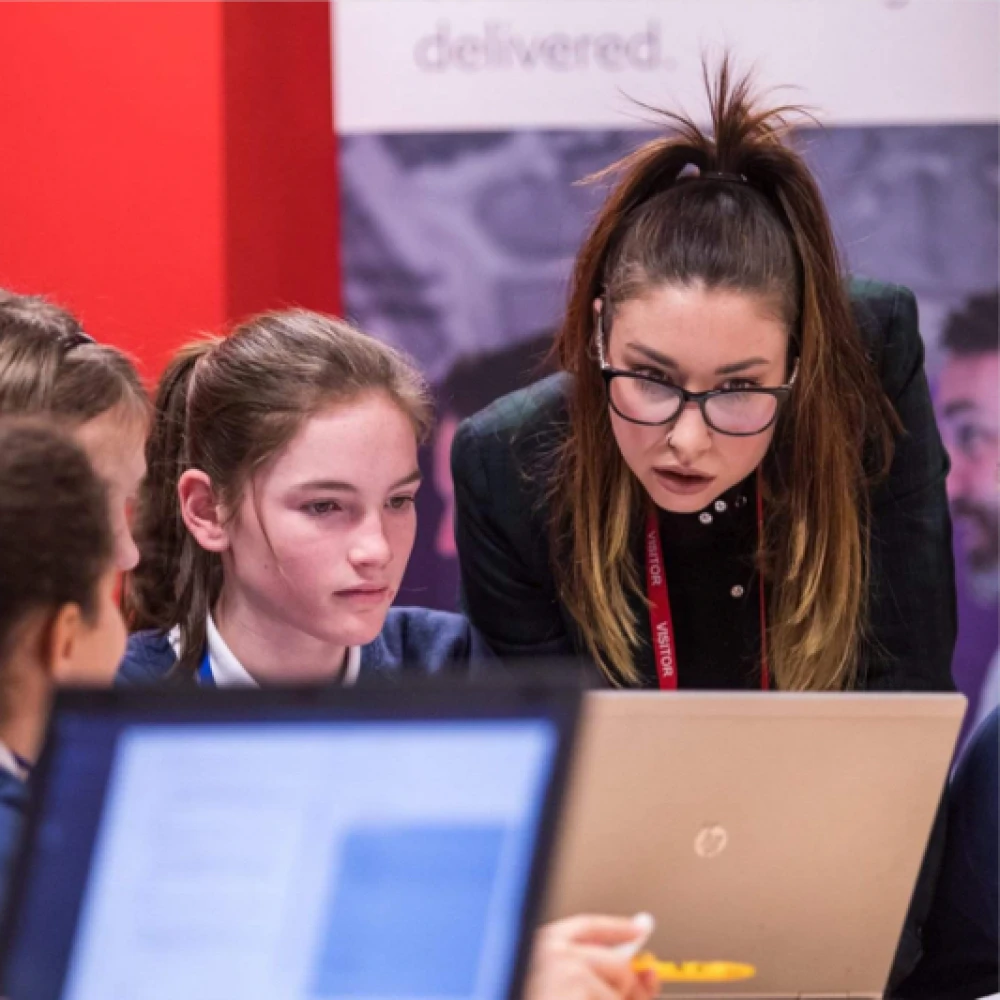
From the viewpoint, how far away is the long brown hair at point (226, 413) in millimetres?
2043

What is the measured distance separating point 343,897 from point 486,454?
1331mm

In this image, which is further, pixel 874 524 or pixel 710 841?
pixel 874 524

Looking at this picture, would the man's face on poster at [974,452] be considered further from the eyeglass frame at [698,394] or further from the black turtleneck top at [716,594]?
the eyeglass frame at [698,394]

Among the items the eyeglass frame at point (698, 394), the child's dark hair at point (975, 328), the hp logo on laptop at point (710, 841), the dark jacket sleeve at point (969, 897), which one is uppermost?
the child's dark hair at point (975, 328)

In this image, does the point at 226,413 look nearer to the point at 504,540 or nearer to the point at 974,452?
the point at 504,540

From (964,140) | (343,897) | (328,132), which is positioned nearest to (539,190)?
(328,132)

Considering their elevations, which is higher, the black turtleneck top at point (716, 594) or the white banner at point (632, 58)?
the white banner at point (632, 58)

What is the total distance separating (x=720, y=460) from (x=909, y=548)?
367 millimetres

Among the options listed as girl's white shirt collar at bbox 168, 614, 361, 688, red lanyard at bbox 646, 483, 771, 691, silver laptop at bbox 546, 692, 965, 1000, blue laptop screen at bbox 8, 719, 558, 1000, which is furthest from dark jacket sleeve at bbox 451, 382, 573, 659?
blue laptop screen at bbox 8, 719, 558, 1000

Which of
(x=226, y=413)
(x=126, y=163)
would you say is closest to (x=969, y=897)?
(x=226, y=413)

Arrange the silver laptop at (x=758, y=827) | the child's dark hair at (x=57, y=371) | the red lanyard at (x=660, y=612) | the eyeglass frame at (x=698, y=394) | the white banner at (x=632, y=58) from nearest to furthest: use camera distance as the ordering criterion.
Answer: the silver laptop at (x=758, y=827) < the child's dark hair at (x=57, y=371) < the eyeglass frame at (x=698, y=394) < the red lanyard at (x=660, y=612) < the white banner at (x=632, y=58)

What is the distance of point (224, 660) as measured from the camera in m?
2.01

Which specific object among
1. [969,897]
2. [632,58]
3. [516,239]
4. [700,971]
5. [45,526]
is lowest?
[969,897]

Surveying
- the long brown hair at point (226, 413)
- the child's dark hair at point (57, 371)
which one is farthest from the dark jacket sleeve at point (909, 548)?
the child's dark hair at point (57, 371)
